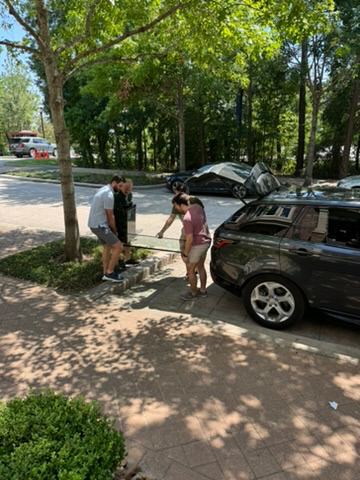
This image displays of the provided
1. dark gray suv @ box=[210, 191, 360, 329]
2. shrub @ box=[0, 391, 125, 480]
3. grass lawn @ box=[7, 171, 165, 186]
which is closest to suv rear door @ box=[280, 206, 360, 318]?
dark gray suv @ box=[210, 191, 360, 329]

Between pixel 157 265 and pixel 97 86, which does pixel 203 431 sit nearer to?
pixel 157 265

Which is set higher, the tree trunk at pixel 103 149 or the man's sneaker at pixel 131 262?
the tree trunk at pixel 103 149

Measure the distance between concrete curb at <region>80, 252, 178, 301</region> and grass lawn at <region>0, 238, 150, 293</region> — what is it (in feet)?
0.66

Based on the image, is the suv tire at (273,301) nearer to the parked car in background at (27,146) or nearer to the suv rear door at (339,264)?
the suv rear door at (339,264)

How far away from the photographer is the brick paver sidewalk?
2496mm

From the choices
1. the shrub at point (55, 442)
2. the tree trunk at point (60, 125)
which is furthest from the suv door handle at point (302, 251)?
the tree trunk at point (60, 125)

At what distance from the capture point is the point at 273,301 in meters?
4.12

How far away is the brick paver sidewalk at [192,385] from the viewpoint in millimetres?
2496

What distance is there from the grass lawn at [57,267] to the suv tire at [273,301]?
7.63 ft

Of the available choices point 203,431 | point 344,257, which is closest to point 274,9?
point 344,257

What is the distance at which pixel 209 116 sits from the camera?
63.0 feet

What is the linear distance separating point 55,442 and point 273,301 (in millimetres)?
2889

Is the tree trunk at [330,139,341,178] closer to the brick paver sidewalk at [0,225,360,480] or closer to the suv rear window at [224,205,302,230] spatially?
the suv rear window at [224,205,302,230]

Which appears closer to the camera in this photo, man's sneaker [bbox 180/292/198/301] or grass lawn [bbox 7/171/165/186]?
man's sneaker [bbox 180/292/198/301]
